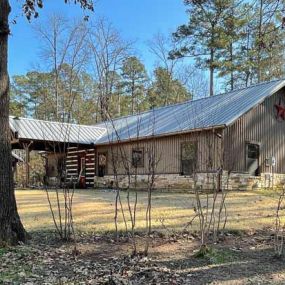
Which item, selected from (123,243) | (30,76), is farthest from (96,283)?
(30,76)

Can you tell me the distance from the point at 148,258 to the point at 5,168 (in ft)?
9.37

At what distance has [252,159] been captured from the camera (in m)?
21.8

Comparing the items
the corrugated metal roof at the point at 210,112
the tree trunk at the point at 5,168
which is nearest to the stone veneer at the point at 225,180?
the corrugated metal roof at the point at 210,112

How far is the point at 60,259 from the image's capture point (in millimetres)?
6648

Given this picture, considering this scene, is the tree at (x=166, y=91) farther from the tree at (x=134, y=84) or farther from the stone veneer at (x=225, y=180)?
the stone veneer at (x=225, y=180)

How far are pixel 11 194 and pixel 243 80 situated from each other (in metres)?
34.4

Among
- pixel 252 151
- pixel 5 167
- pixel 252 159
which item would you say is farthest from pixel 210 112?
pixel 5 167

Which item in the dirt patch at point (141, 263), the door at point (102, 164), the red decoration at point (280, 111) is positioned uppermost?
the red decoration at point (280, 111)

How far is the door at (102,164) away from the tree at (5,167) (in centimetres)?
2080

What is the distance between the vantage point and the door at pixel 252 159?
21.5 m

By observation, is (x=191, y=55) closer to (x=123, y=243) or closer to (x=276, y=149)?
(x=276, y=149)

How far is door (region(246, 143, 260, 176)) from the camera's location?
21547 mm

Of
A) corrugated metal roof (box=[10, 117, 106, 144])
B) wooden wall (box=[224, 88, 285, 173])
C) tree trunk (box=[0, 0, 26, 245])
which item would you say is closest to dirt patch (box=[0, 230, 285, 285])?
tree trunk (box=[0, 0, 26, 245])

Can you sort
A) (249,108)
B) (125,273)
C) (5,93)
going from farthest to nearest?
(249,108)
(5,93)
(125,273)
